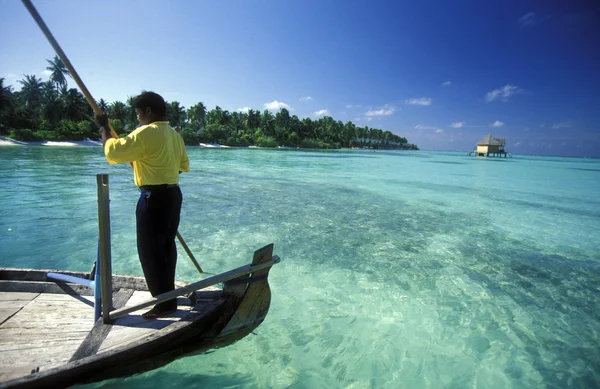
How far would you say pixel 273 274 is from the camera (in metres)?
5.82

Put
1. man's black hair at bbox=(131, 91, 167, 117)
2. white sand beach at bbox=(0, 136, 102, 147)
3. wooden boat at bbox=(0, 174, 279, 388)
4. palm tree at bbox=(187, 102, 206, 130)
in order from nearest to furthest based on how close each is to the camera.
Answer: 1. wooden boat at bbox=(0, 174, 279, 388)
2. man's black hair at bbox=(131, 91, 167, 117)
3. white sand beach at bbox=(0, 136, 102, 147)
4. palm tree at bbox=(187, 102, 206, 130)

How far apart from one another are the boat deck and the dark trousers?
1.06 ft

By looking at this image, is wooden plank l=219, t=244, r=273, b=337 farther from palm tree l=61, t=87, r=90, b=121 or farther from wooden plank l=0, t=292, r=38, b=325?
palm tree l=61, t=87, r=90, b=121

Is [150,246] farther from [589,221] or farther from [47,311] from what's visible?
[589,221]

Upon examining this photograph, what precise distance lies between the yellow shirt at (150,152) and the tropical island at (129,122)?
47.2 metres

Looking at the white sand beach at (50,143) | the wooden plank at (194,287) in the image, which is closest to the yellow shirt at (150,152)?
the wooden plank at (194,287)

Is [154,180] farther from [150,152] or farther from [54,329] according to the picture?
[54,329]

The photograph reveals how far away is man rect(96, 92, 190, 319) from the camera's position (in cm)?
236

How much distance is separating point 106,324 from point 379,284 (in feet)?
14.6

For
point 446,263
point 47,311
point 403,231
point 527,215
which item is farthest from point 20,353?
point 527,215

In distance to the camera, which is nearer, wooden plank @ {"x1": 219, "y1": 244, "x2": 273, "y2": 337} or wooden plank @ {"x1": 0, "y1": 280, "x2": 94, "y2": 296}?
wooden plank @ {"x1": 219, "y1": 244, "x2": 273, "y2": 337}

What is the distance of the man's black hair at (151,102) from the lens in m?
2.54

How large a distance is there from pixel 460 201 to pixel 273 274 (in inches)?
501

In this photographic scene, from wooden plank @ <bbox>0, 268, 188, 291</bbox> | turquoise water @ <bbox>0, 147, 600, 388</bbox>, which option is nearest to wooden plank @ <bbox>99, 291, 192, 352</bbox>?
wooden plank @ <bbox>0, 268, 188, 291</bbox>
